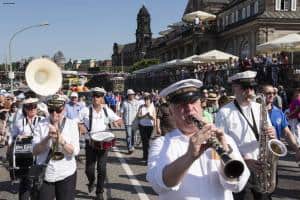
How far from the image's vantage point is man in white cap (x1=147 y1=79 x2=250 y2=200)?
2693 mm

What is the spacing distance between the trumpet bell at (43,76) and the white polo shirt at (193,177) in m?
5.16

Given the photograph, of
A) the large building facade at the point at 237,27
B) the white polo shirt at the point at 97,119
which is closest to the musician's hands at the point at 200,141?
the white polo shirt at the point at 97,119

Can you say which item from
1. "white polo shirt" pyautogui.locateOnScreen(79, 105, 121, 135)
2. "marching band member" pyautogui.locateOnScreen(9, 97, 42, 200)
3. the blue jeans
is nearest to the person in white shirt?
"marching band member" pyautogui.locateOnScreen(9, 97, 42, 200)

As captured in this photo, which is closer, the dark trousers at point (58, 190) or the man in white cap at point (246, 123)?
the man in white cap at point (246, 123)

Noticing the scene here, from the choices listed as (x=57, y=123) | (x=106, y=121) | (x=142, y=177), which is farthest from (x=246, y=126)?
(x=142, y=177)

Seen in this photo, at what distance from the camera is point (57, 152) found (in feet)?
16.8

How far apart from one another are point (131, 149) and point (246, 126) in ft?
28.4

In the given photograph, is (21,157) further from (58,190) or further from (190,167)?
(190,167)

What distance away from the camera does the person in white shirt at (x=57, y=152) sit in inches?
202

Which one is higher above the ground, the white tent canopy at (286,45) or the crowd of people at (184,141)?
the white tent canopy at (286,45)

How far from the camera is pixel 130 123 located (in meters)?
13.7

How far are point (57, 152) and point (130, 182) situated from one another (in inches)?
165

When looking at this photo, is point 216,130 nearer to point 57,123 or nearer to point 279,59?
point 57,123

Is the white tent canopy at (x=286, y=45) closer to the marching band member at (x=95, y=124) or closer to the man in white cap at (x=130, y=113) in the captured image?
the man in white cap at (x=130, y=113)
